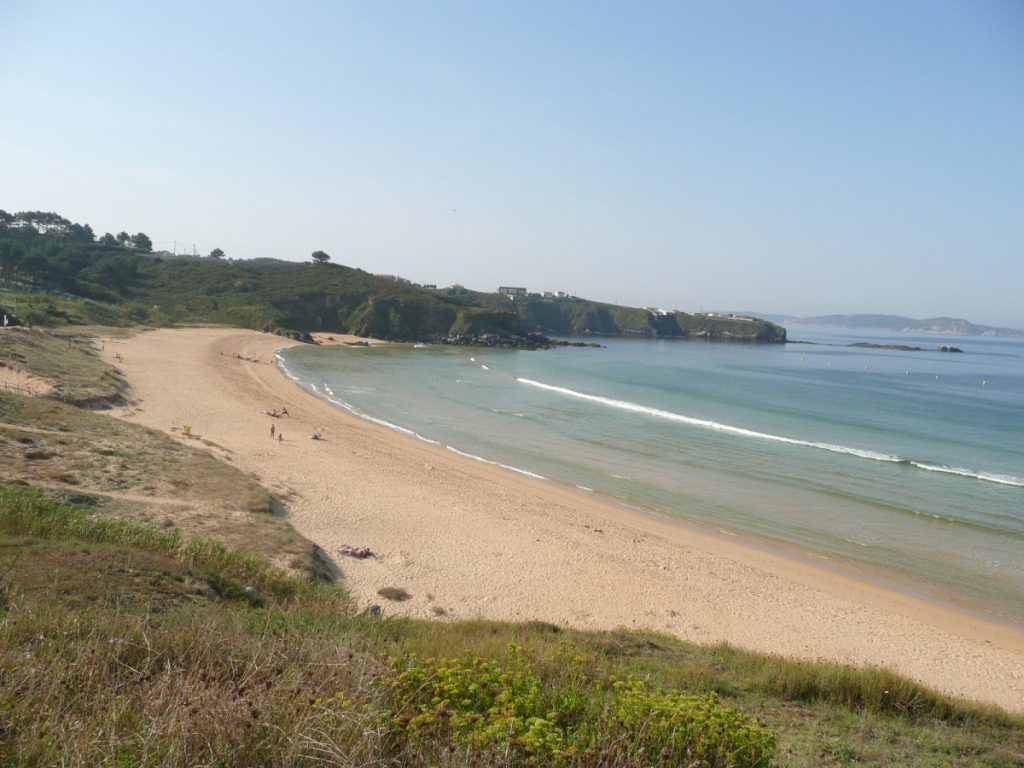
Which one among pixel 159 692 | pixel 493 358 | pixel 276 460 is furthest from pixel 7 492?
pixel 493 358

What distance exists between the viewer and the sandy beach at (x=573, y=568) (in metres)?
11.6

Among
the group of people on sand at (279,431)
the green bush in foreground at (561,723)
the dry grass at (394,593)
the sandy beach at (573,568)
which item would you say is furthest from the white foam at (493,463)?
the green bush in foreground at (561,723)

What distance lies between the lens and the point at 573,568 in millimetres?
14414

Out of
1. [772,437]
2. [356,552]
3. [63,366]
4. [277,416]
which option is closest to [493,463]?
[277,416]

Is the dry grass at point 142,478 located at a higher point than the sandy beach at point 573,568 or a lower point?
higher

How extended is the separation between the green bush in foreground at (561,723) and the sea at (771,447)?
13385mm

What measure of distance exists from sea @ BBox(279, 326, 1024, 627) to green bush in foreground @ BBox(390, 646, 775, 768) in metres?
13.4

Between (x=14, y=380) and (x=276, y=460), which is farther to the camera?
(x=14, y=380)

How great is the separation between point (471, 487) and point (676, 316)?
127 metres

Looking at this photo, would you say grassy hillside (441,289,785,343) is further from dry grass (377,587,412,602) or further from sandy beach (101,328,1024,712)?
dry grass (377,587,412,602)

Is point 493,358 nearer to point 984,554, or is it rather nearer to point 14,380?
point 14,380

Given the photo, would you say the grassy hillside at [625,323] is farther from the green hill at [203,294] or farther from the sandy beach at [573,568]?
the sandy beach at [573,568]

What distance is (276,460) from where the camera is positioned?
20500 millimetres

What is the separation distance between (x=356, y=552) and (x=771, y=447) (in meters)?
21.4
